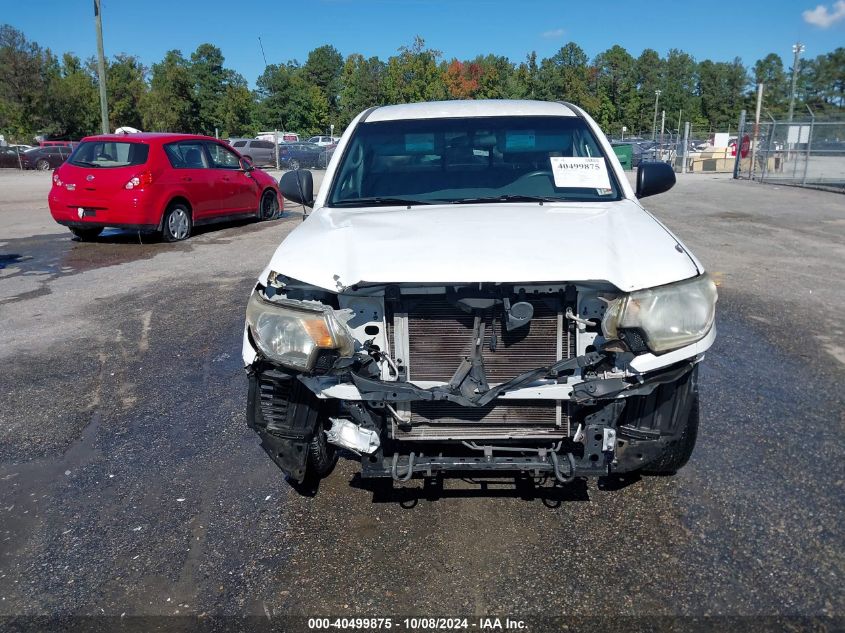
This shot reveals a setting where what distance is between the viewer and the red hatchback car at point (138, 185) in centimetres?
1139

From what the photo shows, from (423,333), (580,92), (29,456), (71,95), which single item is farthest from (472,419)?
(580,92)

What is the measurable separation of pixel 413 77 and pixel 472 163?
72300 millimetres

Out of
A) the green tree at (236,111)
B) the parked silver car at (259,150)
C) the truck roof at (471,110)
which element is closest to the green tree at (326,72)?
the green tree at (236,111)

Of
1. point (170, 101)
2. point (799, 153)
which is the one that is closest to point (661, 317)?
point (799, 153)

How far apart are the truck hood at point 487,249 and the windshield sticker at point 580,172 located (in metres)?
0.42

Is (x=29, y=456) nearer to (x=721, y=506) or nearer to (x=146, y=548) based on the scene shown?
(x=146, y=548)

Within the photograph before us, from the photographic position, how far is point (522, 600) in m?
2.82

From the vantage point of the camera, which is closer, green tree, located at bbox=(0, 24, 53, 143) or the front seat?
the front seat

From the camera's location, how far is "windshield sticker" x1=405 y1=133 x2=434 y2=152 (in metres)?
4.52

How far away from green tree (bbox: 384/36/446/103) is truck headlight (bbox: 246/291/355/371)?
7043 centimetres

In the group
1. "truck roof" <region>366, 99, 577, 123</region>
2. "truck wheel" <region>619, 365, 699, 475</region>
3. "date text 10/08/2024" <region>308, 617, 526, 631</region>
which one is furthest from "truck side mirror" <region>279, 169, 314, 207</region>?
"date text 10/08/2024" <region>308, 617, 526, 631</region>

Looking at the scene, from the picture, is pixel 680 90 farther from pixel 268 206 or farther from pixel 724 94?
pixel 268 206

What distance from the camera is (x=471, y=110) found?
4.80m

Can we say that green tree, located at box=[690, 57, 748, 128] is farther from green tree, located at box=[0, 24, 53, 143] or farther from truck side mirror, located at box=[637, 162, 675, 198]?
truck side mirror, located at box=[637, 162, 675, 198]
